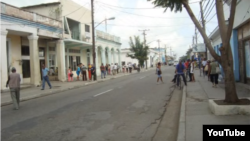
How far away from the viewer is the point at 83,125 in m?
6.43

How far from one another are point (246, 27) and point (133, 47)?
38.2 m

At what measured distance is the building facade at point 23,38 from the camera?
15773mm

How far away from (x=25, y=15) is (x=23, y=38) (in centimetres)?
299

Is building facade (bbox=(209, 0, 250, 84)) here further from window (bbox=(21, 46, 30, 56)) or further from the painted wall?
window (bbox=(21, 46, 30, 56))

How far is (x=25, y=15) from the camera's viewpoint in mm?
18016

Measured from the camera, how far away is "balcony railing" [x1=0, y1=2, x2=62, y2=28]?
1596 cm

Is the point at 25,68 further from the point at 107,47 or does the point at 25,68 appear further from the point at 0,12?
the point at 107,47

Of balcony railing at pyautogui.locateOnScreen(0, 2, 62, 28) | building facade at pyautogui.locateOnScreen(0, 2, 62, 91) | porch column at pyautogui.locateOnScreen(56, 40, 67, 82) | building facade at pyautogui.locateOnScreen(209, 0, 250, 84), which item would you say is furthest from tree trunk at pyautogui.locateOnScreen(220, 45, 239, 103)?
porch column at pyautogui.locateOnScreen(56, 40, 67, 82)
